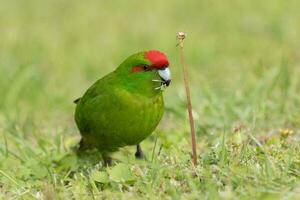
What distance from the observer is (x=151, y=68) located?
15.9 feet

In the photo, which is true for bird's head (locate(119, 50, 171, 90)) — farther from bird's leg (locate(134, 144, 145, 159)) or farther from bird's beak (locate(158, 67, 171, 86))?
bird's leg (locate(134, 144, 145, 159))

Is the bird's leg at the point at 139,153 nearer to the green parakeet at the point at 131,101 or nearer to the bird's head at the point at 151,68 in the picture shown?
the green parakeet at the point at 131,101

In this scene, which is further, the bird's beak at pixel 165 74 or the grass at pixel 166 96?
the bird's beak at pixel 165 74

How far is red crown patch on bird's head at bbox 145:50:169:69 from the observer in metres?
4.80

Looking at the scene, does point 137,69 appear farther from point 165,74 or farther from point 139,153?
point 139,153

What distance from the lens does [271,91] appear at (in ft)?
21.0

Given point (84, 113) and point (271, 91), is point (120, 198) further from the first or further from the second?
point (271, 91)

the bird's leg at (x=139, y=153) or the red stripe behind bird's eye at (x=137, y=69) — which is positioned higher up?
the red stripe behind bird's eye at (x=137, y=69)

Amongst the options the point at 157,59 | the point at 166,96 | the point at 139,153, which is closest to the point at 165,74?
the point at 157,59

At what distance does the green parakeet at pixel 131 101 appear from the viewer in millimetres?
4859

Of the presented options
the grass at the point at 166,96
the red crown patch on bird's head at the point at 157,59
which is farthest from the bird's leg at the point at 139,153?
the red crown patch on bird's head at the point at 157,59

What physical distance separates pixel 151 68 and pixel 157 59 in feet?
0.25

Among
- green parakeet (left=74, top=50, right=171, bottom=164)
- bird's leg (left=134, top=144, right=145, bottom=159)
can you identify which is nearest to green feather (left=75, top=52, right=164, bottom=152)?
green parakeet (left=74, top=50, right=171, bottom=164)

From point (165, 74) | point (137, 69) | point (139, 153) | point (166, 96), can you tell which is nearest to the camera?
point (165, 74)
